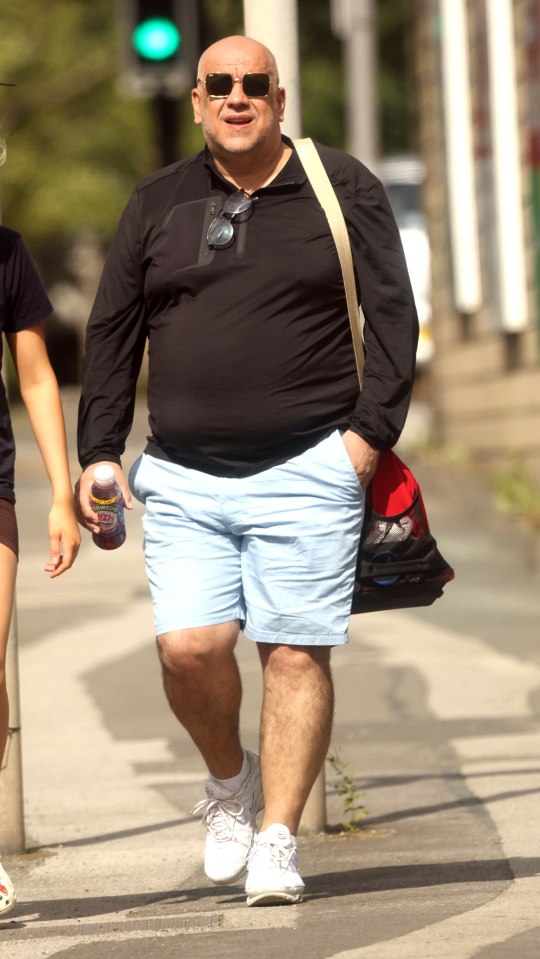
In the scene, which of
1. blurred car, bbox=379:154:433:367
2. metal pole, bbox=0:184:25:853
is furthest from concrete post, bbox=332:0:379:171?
metal pole, bbox=0:184:25:853

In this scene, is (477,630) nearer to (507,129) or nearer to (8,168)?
(507,129)

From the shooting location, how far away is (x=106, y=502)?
501 centimetres

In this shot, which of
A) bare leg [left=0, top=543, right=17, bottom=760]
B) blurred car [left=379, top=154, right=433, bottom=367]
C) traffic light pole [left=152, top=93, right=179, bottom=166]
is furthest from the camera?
blurred car [left=379, top=154, right=433, bottom=367]

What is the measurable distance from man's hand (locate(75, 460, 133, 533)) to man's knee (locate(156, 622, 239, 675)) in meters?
0.33

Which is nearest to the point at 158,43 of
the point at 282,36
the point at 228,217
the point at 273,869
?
the point at 282,36

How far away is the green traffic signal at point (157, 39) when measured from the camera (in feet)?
36.6

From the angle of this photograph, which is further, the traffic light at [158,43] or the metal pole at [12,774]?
the traffic light at [158,43]

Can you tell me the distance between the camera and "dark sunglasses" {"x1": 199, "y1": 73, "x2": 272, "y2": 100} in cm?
506

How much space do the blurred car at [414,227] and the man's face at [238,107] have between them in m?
15.6

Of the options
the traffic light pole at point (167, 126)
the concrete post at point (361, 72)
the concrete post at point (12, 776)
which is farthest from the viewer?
the concrete post at point (361, 72)

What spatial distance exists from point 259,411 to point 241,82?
0.81m

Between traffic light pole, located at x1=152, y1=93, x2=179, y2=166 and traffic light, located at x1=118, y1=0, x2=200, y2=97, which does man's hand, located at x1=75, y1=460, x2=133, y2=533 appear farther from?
traffic light pole, located at x1=152, y1=93, x2=179, y2=166

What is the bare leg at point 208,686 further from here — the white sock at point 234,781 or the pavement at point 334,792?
the pavement at point 334,792

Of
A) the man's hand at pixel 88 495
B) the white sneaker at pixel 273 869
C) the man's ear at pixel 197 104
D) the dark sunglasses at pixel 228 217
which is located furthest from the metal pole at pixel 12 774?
the man's ear at pixel 197 104
